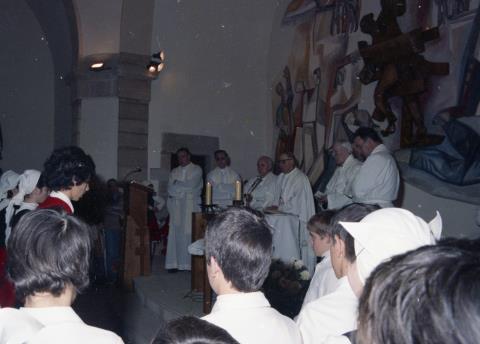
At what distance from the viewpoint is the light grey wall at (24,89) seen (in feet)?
42.7

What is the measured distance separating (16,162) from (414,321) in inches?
520

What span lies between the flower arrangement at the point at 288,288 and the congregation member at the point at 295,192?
10.4 ft

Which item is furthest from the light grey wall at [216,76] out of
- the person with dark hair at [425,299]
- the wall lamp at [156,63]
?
the person with dark hair at [425,299]

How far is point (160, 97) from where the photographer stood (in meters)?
11.7

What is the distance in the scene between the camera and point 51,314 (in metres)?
1.67

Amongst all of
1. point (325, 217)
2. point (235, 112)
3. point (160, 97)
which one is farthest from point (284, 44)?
point (325, 217)

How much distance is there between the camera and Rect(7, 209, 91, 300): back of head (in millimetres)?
1741

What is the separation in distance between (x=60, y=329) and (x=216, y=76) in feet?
36.9

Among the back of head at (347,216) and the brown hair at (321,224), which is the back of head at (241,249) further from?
the brown hair at (321,224)

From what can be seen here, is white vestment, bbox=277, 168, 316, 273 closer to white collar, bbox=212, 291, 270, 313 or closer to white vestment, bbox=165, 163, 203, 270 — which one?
white vestment, bbox=165, 163, 203, 270

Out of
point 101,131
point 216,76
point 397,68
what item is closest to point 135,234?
point 101,131

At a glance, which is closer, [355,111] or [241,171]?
[355,111]

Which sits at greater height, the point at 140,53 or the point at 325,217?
the point at 140,53

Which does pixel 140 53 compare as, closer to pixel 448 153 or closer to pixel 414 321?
pixel 448 153
